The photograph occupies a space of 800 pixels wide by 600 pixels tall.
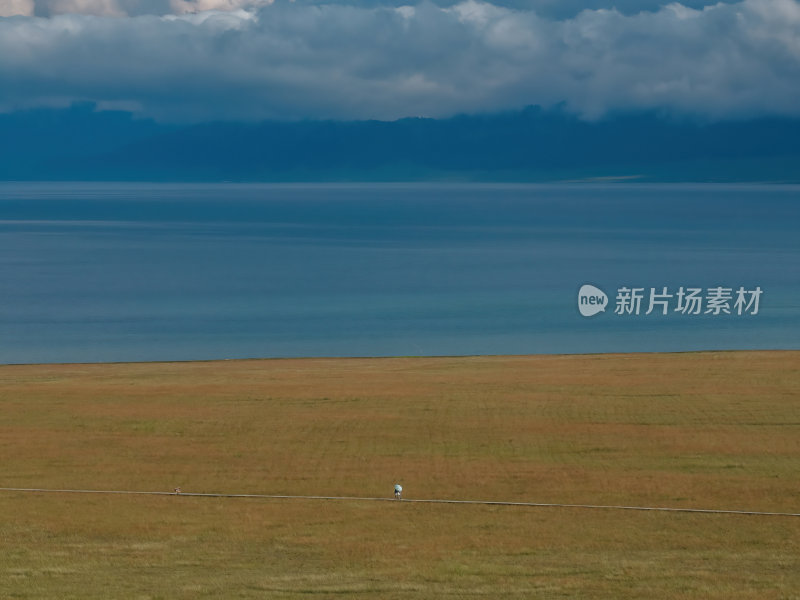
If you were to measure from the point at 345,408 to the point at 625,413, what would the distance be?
818 cm

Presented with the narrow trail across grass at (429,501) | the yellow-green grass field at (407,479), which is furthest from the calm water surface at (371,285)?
the narrow trail across grass at (429,501)

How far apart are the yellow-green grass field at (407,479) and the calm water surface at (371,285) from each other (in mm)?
14245

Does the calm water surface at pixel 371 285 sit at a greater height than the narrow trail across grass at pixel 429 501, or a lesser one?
lesser

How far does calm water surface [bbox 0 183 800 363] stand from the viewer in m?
54.2

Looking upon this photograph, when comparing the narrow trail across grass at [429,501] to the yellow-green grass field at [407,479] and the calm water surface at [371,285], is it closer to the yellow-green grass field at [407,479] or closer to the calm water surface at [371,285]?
the yellow-green grass field at [407,479]

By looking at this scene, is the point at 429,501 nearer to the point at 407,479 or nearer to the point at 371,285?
the point at 407,479

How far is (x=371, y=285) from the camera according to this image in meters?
79.4

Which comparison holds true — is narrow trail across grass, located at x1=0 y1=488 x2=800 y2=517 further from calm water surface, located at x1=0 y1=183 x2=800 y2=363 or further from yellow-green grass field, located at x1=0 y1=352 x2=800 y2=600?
calm water surface, located at x1=0 y1=183 x2=800 y2=363

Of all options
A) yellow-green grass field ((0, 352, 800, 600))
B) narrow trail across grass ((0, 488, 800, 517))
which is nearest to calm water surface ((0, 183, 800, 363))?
yellow-green grass field ((0, 352, 800, 600))

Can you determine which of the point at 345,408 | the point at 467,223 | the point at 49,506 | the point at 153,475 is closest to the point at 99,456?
the point at 153,475

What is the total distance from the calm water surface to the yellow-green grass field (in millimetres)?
14245

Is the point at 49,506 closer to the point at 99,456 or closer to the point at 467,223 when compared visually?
the point at 99,456

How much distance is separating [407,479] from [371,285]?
5521 cm

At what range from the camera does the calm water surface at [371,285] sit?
54188mm
